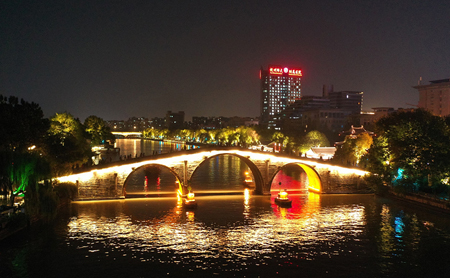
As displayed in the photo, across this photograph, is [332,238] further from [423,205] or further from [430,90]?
[430,90]

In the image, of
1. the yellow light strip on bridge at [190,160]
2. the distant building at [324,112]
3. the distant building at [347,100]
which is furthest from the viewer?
the distant building at [347,100]

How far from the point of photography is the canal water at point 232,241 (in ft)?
73.4

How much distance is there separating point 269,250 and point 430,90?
398 ft

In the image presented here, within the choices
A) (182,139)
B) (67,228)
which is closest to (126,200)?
(67,228)

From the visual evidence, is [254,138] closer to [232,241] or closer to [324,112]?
[324,112]

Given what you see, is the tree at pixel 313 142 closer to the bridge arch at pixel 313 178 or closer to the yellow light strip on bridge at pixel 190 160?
the bridge arch at pixel 313 178

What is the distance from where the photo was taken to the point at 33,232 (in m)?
27.5

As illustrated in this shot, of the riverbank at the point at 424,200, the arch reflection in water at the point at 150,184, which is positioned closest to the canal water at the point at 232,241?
the riverbank at the point at 424,200

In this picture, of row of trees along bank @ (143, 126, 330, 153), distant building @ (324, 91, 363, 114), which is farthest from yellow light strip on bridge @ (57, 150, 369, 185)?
distant building @ (324, 91, 363, 114)

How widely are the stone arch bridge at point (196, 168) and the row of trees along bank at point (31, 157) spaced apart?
266 cm

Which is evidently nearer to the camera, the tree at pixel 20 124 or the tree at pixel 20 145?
the tree at pixel 20 145

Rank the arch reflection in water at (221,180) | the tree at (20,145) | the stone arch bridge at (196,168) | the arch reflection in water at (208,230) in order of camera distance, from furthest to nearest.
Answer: the arch reflection in water at (221,180) < the stone arch bridge at (196,168) < the tree at (20,145) < the arch reflection in water at (208,230)

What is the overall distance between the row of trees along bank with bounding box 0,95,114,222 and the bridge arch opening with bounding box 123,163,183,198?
23.5ft

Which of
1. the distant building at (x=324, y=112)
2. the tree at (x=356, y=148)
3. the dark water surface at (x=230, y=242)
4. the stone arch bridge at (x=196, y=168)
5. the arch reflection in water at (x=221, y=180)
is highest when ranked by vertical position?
the distant building at (x=324, y=112)
